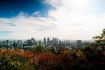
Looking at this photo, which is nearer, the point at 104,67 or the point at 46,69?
the point at 104,67

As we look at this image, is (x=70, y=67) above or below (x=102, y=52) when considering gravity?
below

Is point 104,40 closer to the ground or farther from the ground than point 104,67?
farther from the ground

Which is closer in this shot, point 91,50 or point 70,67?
point 70,67

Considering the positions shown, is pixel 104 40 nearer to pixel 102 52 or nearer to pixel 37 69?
pixel 102 52

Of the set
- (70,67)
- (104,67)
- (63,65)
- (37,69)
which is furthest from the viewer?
(37,69)

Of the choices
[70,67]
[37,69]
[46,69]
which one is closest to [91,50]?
[70,67]

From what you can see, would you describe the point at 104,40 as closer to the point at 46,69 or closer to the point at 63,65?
the point at 63,65

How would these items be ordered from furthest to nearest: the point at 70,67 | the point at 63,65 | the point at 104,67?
the point at 63,65 → the point at 70,67 → the point at 104,67

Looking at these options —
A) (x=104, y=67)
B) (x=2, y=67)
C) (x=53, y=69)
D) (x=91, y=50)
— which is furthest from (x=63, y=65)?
(x=2, y=67)

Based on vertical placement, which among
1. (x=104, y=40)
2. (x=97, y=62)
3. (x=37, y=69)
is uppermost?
(x=104, y=40)
